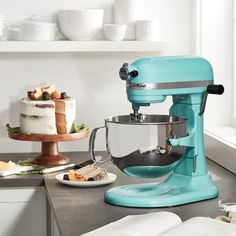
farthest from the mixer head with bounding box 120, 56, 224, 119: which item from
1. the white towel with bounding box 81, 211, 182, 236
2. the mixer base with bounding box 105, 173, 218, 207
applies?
the white towel with bounding box 81, 211, 182, 236

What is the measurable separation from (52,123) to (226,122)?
33.9 inches

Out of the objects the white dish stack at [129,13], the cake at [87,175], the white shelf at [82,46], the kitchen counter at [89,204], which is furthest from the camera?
the white dish stack at [129,13]

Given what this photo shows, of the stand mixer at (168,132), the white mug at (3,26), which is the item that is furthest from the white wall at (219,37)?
the stand mixer at (168,132)

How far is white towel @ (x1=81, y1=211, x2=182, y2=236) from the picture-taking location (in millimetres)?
1800

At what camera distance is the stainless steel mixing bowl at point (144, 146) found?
2229 millimetres

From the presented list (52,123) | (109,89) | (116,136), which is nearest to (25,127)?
(52,123)

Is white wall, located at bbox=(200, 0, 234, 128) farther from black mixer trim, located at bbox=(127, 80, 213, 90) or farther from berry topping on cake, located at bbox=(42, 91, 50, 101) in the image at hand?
black mixer trim, located at bbox=(127, 80, 213, 90)

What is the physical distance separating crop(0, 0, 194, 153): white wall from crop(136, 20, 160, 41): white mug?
0.12 metres

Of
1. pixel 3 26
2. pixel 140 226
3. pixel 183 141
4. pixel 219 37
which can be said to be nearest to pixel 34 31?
pixel 3 26

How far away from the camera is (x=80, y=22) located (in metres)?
3.26

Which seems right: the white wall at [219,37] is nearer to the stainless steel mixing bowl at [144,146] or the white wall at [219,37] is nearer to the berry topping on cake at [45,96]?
the berry topping on cake at [45,96]

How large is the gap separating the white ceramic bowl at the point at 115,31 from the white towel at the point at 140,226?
1404mm

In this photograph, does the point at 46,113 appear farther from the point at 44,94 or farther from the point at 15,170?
the point at 15,170

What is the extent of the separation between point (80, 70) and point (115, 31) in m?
0.25
